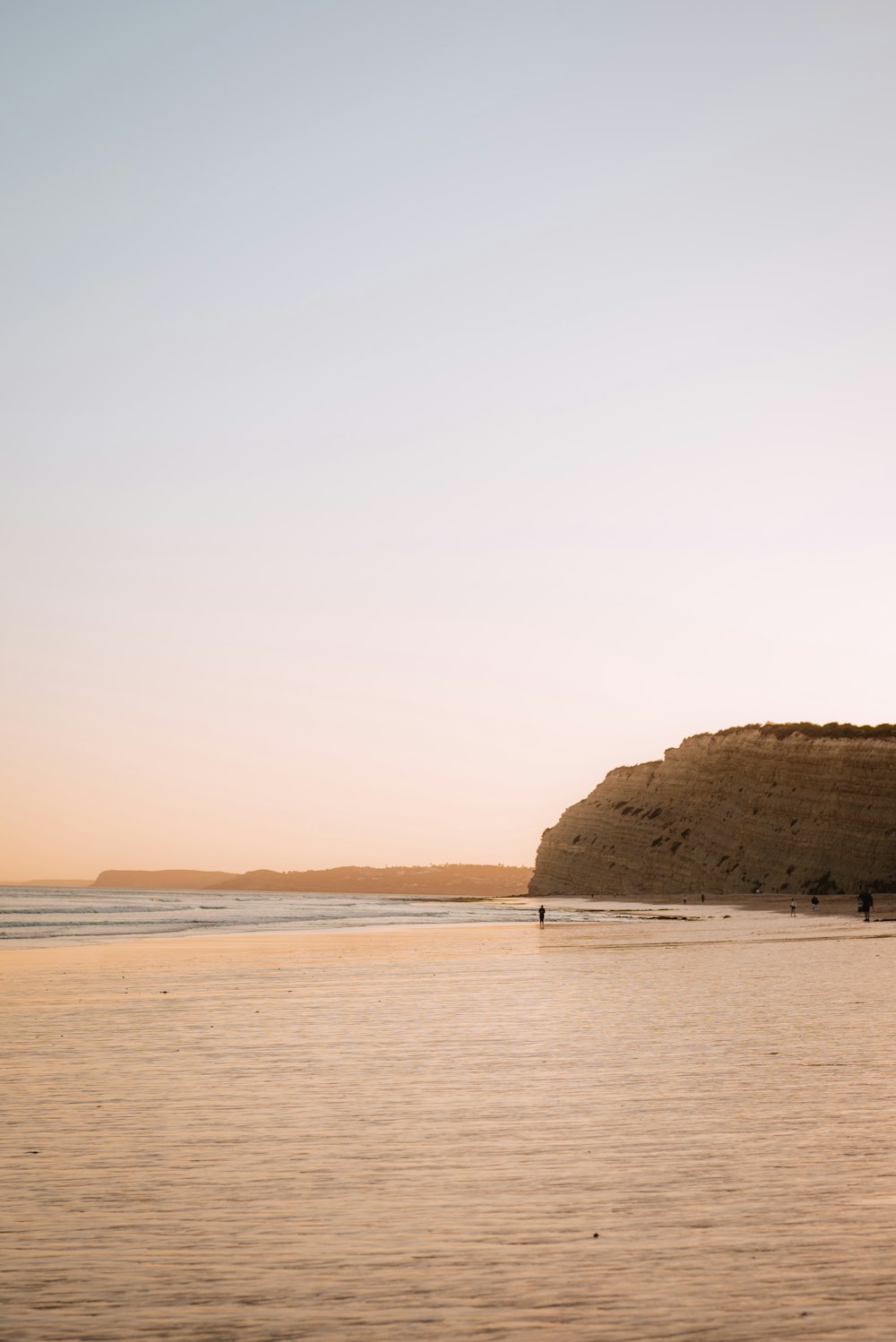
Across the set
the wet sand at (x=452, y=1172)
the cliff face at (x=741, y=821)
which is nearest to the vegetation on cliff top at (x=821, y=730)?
the cliff face at (x=741, y=821)

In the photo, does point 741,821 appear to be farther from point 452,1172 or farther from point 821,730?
point 452,1172

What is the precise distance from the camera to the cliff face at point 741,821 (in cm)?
11056

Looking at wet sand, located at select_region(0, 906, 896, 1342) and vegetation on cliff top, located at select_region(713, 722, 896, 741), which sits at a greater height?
vegetation on cliff top, located at select_region(713, 722, 896, 741)

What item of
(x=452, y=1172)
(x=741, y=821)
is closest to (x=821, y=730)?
(x=741, y=821)

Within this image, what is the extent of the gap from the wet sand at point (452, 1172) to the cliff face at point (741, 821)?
3804 inches

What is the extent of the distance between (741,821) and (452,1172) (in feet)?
400

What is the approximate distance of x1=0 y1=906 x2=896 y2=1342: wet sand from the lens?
6.10 m

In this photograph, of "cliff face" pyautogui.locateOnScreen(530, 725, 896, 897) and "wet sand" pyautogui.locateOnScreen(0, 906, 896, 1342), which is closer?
"wet sand" pyautogui.locateOnScreen(0, 906, 896, 1342)

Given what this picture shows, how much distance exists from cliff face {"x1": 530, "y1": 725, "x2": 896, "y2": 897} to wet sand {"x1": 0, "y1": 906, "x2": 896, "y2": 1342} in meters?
96.6

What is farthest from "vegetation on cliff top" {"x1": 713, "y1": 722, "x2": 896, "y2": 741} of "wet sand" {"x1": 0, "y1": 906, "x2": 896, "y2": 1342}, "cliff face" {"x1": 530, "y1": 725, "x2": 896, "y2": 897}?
"wet sand" {"x1": 0, "y1": 906, "x2": 896, "y2": 1342}

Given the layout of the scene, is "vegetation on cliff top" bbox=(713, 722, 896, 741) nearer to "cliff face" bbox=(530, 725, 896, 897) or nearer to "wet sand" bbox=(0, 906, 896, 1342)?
"cliff face" bbox=(530, 725, 896, 897)

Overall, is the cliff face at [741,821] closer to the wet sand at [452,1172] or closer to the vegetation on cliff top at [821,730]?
the vegetation on cliff top at [821,730]

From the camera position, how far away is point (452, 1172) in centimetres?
887

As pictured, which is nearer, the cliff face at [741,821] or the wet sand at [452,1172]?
the wet sand at [452,1172]
